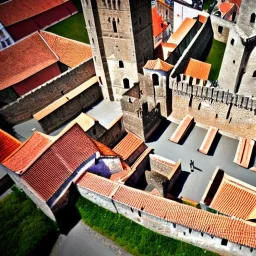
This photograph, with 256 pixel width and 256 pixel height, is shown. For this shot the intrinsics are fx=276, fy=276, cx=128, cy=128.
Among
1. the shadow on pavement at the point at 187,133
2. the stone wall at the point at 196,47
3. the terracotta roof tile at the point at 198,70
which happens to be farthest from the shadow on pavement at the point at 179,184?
the terracotta roof tile at the point at 198,70

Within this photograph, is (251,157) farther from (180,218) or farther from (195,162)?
(180,218)

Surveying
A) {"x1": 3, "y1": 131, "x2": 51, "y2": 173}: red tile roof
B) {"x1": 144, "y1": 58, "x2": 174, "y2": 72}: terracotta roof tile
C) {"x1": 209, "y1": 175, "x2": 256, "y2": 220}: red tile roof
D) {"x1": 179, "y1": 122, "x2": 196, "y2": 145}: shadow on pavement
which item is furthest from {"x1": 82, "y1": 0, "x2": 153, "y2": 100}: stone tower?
{"x1": 209, "y1": 175, "x2": 256, "y2": 220}: red tile roof

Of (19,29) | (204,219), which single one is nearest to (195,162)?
(204,219)

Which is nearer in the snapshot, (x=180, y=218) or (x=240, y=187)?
(x=180, y=218)

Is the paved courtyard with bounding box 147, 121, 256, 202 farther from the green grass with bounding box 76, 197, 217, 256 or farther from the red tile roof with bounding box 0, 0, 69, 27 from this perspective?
the red tile roof with bounding box 0, 0, 69, 27

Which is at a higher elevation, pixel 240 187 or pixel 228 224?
pixel 228 224

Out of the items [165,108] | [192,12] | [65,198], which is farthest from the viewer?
[192,12]

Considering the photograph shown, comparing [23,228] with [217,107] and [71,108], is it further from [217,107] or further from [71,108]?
[217,107]

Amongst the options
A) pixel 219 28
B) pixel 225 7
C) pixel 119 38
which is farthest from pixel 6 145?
pixel 225 7
